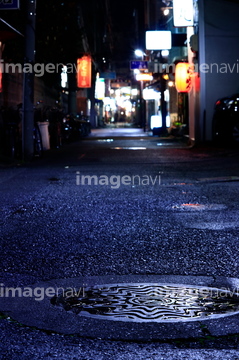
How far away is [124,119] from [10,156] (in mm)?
131872

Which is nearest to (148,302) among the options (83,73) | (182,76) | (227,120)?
(227,120)

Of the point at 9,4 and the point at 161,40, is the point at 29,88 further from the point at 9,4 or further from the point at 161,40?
the point at 161,40

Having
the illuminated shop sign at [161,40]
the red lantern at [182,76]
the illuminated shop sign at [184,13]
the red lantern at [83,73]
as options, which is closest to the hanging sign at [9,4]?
the illuminated shop sign at [184,13]

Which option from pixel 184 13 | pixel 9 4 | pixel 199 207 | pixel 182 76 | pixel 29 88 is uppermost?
pixel 184 13

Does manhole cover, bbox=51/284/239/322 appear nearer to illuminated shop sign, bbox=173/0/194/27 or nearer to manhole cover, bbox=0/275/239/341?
manhole cover, bbox=0/275/239/341

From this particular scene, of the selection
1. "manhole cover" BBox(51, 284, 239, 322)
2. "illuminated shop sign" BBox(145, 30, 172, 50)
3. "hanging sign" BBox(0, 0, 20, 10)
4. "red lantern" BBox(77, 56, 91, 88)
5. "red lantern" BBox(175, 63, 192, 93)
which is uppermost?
"illuminated shop sign" BBox(145, 30, 172, 50)

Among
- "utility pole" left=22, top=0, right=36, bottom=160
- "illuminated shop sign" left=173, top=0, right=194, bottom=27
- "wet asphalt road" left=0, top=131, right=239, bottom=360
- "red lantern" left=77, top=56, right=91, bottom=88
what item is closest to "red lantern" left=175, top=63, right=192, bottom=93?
"illuminated shop sign" left=173, top=0, right=194, bottom=27

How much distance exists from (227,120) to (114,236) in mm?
18377

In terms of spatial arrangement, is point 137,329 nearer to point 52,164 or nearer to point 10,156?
point 52,164

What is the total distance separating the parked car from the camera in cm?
2408

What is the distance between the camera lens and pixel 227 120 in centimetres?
2441

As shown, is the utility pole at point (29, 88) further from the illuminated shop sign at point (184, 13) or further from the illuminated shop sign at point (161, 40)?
the illuminated shop sign at point (161, 40)

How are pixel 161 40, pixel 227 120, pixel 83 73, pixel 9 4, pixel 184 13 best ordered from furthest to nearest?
1. pixel 83 73
2. pixel 161 40
3. pixel 184 13
4. pixel 227 120
5. pixel 9 4

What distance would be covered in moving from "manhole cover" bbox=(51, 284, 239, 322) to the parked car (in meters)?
20.0
